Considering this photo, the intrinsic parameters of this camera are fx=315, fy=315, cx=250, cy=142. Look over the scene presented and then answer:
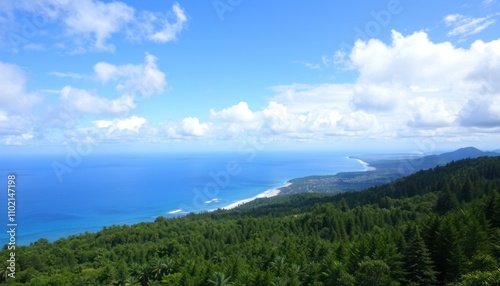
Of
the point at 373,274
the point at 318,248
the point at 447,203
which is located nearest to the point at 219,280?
the point at 318,248

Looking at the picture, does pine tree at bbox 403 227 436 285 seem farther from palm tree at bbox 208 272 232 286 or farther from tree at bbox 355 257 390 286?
palm tree at bbox 208 272 232 286

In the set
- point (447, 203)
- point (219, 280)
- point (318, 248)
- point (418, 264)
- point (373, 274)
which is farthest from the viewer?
point (447, 203)

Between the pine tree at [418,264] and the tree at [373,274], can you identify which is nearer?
the tree at [373,274]

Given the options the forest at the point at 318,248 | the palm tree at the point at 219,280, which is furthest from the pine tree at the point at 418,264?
the palm tree at the point at 219,280

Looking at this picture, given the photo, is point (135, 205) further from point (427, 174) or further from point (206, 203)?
point (427, 174)

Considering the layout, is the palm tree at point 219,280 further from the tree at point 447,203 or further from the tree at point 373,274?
the tree at point 447,203

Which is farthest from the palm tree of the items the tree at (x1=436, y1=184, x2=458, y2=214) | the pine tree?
the tree at (x1=436, y1=184, x2=458, y2=214)

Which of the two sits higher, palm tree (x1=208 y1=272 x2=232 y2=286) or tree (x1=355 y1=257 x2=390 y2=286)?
tree (x1=355 y1=257 x2=390 y2=286)

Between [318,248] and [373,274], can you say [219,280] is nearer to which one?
[318,248]

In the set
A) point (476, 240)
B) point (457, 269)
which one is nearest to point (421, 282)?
point (457, 269)
